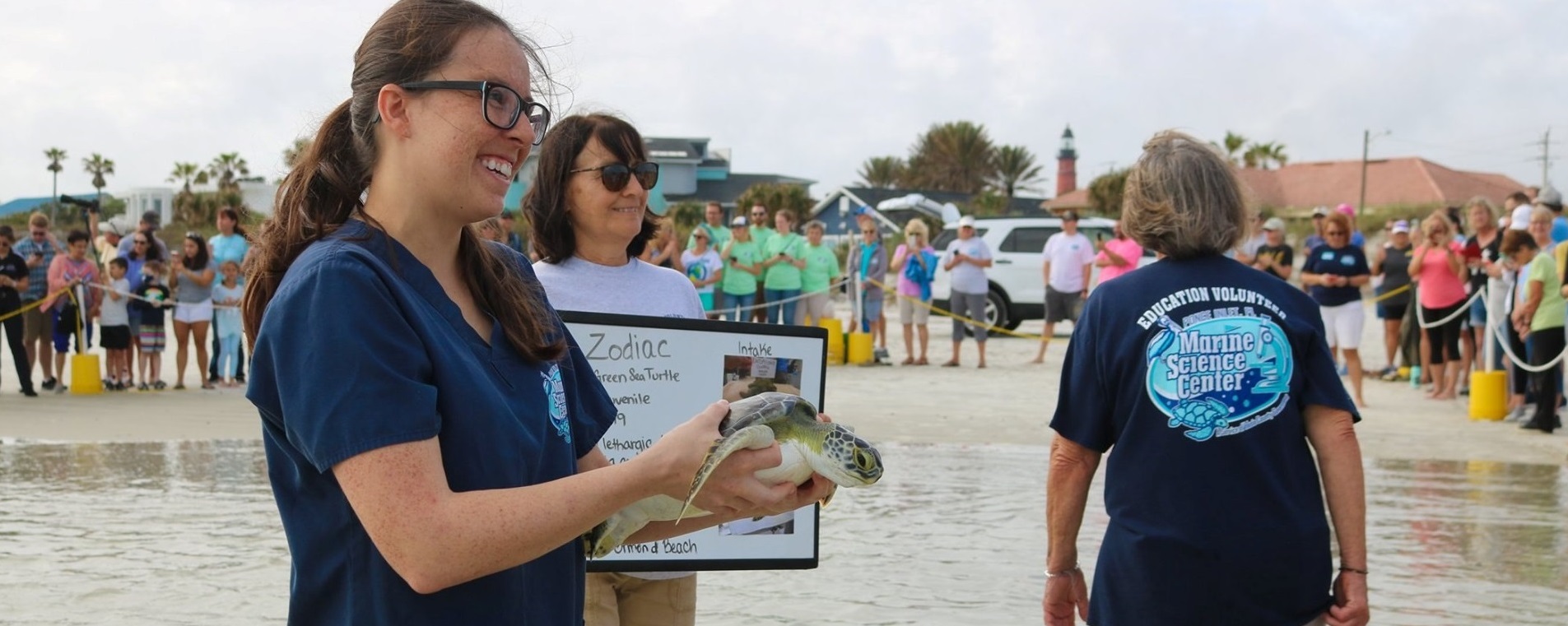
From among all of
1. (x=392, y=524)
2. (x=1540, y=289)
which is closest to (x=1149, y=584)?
(x=392, y=524)

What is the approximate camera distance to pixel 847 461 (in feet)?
6.64

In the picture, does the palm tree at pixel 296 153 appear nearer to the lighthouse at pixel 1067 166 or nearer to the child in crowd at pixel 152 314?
the child in crowd at pixel 152 314

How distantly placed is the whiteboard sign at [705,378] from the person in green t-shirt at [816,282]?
13955 mm

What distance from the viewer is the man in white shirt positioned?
17.7 metres

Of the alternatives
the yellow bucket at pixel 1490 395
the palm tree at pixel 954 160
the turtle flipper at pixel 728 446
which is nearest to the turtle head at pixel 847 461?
the turtle flipper at pixel 728 446

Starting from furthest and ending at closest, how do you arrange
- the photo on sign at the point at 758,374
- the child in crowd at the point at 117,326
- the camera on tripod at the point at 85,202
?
the camera on tripod at the point at 85,202 < the child in crowd at the point at 117,326 < the photo on sign at the point at 758,374

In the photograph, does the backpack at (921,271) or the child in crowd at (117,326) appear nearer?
the child in crowd at (117,326)

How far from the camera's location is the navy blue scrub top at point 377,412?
5.31 ft

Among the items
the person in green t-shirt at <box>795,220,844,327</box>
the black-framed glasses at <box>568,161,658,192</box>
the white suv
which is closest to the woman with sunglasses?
the black-framed glasses at <box>568,161,658,192</box>

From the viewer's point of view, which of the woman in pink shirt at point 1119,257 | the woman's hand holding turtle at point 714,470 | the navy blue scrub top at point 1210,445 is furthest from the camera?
the woman in pink shirt at point 1119,257

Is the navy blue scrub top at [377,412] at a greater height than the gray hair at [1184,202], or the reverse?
the gray hair at [1184,202]

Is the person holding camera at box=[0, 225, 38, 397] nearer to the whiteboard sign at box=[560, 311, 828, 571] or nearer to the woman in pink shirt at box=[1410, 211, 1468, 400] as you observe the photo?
the whiteboard sign at box=[560, 311, 828, 571]

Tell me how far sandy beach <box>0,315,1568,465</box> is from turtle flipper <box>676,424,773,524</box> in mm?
9051

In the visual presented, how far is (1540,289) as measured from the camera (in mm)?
11312
